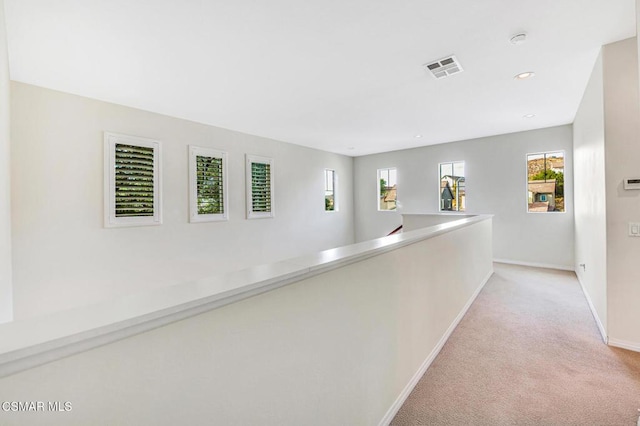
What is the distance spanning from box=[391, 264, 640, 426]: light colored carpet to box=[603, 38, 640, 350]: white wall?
31 centimetres

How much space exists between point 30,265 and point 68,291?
1.57ft

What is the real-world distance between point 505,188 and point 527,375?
15.5 ft

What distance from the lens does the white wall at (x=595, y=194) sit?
2690mm

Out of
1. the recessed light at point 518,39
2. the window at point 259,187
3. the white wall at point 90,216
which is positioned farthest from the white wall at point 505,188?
the white wall at point 90,216

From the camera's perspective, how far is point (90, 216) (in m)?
3.58

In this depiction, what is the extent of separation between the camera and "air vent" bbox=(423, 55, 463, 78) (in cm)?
284

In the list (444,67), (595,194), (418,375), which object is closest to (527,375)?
(418,375)

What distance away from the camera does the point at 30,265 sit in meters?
3.13

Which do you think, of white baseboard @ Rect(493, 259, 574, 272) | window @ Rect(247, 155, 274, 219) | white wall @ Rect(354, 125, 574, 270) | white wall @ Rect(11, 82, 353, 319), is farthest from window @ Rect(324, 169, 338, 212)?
white baseboard @ Rect(493, 259, 574, 272)

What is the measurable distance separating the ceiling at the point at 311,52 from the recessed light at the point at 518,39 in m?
0.04

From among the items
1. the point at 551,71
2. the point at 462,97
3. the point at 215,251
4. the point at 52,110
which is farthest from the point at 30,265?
the point at 551,71

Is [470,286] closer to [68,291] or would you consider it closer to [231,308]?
[231,308]

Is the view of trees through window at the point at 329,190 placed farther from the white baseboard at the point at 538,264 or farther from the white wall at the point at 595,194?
the white wall at the point at 595,194

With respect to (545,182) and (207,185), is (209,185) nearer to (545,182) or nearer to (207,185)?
(207,185)
